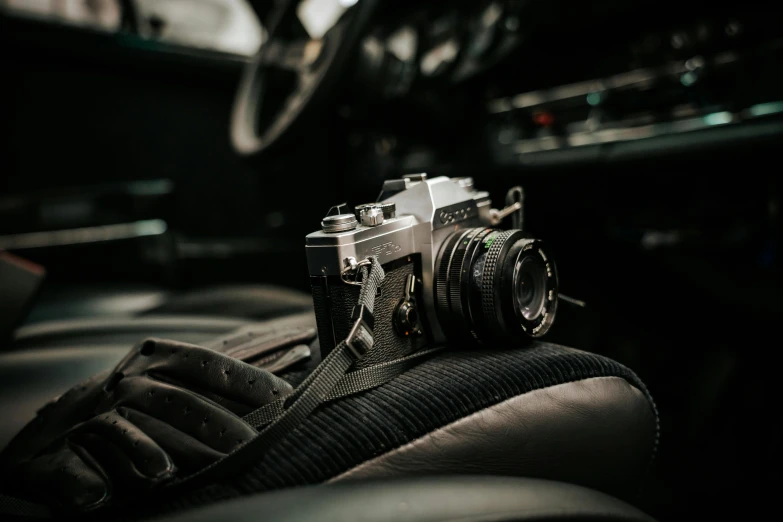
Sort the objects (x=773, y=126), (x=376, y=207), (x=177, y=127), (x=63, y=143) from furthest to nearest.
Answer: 1. (x=177, y=127)
2. (x=63, y=143)
3. (x=773, y=126)
4. (x=376, y=207)

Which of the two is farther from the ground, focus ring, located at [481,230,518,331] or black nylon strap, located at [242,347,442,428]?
focus ring, located at [481,230,518,331]

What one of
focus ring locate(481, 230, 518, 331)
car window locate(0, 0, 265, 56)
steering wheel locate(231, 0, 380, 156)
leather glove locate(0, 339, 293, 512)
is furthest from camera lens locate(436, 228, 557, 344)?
car window locate(0, 0, 265, 56)

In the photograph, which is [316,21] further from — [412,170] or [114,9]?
[114,9]

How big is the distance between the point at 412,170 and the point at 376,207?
37.5 inches

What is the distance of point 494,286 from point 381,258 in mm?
115

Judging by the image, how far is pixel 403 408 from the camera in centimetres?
50

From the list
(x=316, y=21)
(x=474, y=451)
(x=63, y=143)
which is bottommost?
(x=474, y=451)

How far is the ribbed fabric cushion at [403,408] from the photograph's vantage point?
0.45 metres

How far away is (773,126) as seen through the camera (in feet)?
3.68

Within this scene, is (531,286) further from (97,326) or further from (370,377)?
(97,326)

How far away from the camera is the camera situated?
0.55 m

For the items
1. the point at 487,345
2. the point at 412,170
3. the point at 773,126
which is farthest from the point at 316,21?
the point at 487,345

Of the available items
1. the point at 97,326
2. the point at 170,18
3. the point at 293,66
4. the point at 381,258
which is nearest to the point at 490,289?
the point at 381,258

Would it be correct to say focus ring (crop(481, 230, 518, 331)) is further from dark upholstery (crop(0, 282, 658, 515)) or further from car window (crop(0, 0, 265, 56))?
car window (crop(0, 0, 265, 56))
